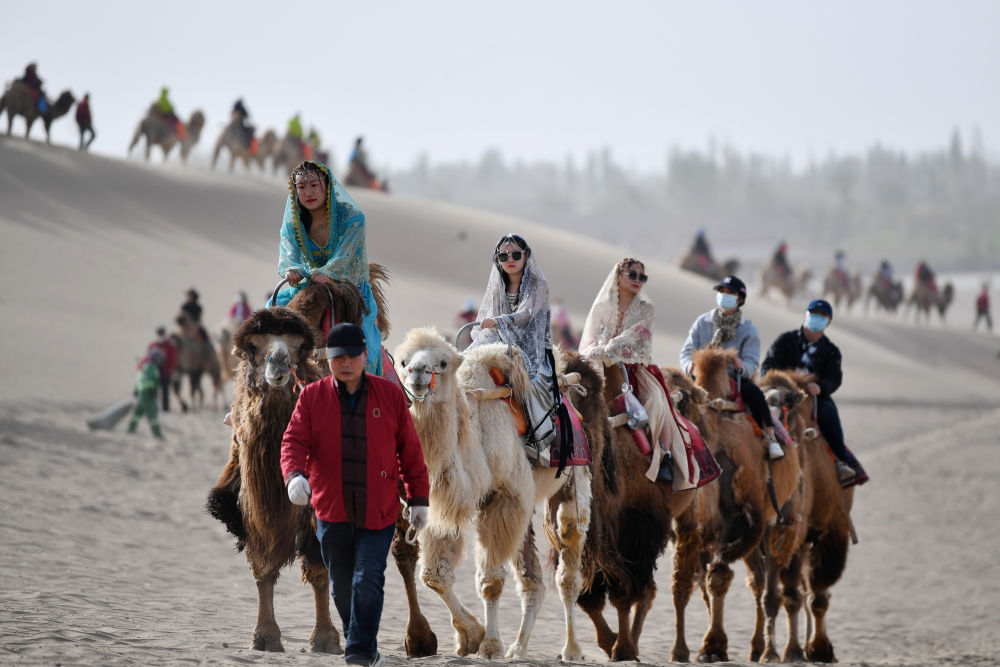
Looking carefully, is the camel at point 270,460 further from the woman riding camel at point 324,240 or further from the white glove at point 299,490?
the white glove at point 299,490

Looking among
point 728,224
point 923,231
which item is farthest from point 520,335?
point 728,224

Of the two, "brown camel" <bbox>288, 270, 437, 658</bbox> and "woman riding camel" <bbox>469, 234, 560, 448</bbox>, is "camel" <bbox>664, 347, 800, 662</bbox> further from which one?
"brown camel" <bbox>288, 270, 437, 658</bbox>

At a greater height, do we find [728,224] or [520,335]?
[728,224]

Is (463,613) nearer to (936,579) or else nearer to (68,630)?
(68,630)

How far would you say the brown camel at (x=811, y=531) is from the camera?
987 cm

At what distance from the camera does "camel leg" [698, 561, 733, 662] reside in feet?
28.1

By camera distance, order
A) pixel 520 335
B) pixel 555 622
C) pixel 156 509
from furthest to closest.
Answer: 1. pixel 156 509
2. pixel 555 622
3. pixel 520 335

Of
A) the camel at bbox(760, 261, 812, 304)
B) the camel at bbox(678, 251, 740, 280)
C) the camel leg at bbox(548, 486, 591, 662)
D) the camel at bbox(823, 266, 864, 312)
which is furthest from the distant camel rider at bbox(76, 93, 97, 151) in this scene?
the camel leg at bbox(548, 486, 591, 662)

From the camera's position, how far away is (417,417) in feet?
20.5

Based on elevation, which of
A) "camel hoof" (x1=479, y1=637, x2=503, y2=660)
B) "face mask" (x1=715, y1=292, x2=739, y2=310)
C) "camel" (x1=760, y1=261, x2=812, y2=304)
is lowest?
"camel hoof" (x1=479, y1=637, x2=503, y2=660)

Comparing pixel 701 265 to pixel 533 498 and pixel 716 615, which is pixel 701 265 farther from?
pixel 533 498

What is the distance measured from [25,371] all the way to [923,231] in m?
139

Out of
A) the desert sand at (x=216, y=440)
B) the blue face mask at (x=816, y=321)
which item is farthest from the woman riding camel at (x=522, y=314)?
the blue face mask at (x=816, y=321)

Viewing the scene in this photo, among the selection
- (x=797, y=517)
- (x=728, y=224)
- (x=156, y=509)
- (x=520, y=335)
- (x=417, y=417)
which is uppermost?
(x=728, y=224)
